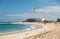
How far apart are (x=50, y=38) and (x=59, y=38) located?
63 centimetres

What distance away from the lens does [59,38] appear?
954 cm

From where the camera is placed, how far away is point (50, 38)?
31.3 ft
